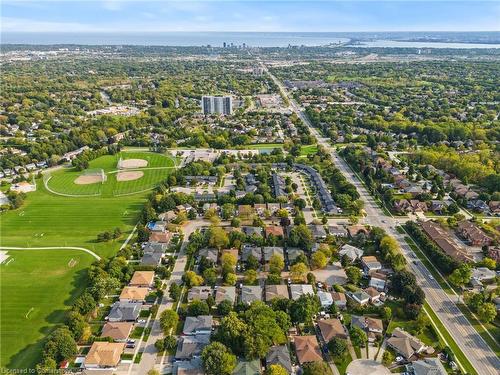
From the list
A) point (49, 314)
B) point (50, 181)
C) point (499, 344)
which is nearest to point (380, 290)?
point (499, 344)

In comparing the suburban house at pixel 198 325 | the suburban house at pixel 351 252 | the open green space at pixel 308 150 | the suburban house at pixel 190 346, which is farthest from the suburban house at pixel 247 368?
the open green space at pixel 308 150

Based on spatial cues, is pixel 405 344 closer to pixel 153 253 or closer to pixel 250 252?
pixel 250 252

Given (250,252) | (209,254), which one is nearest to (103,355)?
(209,254)

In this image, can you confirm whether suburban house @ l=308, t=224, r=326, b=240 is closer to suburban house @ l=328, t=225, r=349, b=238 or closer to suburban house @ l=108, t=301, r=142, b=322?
suburban house @ l=328, t=225, r=349, b=238

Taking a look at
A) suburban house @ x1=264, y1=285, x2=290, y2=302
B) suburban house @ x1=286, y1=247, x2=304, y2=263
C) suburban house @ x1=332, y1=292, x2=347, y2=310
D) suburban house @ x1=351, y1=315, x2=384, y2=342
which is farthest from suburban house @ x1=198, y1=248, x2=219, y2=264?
suburban house @ x1=351, y1=315, x2=384, y2=342

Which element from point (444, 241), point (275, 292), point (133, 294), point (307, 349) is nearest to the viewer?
point (307, 349)
